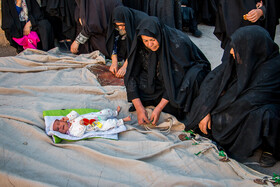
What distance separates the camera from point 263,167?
80.2 inches

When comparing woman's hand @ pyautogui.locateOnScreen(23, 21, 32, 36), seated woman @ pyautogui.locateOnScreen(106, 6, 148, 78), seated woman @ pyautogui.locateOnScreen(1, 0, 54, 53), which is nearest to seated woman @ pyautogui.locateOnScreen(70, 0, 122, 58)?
seated woman @ pyautogui.locateOnScreen(106, 6, 148, 78)

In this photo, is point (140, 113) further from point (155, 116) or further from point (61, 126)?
point (61, 126)

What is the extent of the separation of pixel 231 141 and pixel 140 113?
850 mm

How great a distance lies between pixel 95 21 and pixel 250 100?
264cm

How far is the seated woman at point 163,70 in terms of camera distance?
241 centimetres

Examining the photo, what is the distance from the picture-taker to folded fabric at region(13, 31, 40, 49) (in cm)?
419

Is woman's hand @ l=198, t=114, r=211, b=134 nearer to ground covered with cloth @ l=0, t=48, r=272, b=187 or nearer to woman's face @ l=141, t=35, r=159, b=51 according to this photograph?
ground covered with cloth @ l=0, t=48, r=272, b=187

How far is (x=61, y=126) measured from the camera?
2.22 metres

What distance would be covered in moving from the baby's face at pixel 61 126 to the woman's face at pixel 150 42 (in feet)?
3.34

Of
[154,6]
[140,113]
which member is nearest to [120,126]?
[140,113]

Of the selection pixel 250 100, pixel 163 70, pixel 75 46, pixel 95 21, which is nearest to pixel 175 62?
pixel 163 70

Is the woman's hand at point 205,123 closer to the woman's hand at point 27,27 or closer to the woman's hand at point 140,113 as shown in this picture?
the woman's hand at point 140,113

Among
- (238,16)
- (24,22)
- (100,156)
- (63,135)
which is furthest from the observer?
(24,22)

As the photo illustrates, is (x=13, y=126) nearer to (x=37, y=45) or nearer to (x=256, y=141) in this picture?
(x=256, y=141)
